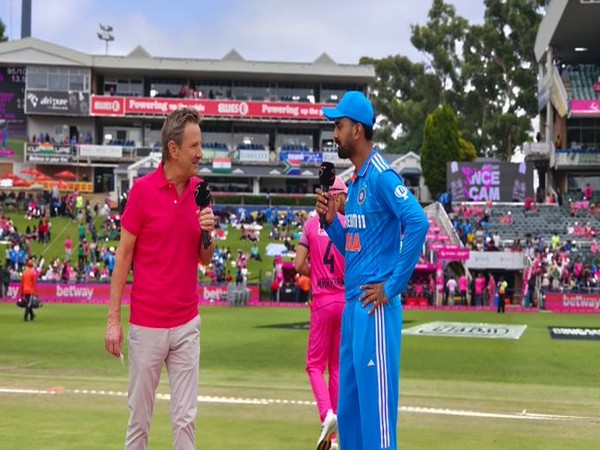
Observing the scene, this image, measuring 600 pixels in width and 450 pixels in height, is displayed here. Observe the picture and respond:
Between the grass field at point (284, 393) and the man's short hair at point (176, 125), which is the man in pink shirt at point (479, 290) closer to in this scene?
the grass field at point (284, 393)

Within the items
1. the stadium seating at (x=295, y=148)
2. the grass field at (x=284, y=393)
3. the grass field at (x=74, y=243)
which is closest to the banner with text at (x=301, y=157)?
the stadium seating at (x=295, y=148)

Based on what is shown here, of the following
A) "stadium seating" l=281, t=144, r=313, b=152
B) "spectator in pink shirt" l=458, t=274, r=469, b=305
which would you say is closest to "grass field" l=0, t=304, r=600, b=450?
"spectator in pink shirt" l=458, t=274, r=469, b=305

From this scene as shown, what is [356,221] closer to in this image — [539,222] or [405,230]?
[405,230]

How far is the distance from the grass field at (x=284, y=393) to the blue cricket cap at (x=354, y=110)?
336 cm

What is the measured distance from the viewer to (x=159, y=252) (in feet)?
21.7

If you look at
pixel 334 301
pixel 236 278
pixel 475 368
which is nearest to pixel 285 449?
pixel 334 301

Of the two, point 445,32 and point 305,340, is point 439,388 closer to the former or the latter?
point 305,340

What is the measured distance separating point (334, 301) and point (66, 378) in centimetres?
602

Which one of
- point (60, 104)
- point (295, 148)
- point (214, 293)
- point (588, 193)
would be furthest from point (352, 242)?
point (60, 104)

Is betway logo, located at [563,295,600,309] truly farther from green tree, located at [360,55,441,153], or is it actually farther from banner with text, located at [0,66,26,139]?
banner with text, located at [0,66,26,139]

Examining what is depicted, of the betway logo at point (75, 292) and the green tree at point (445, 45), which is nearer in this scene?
the betway logo at point (75, 292)

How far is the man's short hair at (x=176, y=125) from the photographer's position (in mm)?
6664

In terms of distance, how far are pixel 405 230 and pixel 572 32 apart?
60.1 metres

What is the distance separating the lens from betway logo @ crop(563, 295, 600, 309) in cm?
3959
